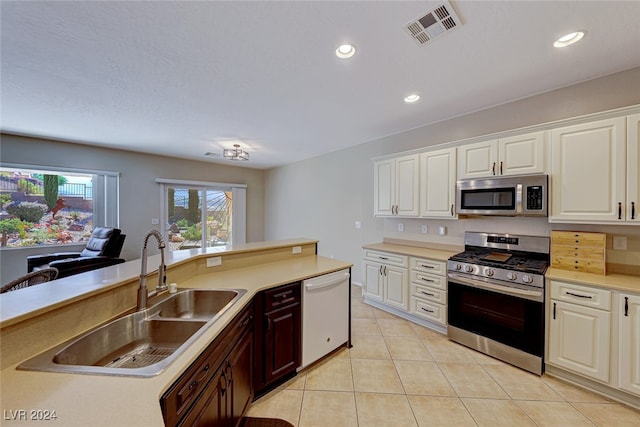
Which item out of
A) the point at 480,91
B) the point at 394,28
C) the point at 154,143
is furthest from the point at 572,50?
the point at 154,143

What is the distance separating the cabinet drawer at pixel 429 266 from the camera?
2.73 meters

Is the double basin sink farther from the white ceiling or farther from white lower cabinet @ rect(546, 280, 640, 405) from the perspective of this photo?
white lower cabinet @ rect(546, 280, 640, 405)

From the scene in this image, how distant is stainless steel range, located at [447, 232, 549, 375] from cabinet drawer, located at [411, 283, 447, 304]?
0.31 ft

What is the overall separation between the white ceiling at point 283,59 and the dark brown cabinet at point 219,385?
1.86 meters

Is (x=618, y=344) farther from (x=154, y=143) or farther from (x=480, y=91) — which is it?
(x=154, y=143)

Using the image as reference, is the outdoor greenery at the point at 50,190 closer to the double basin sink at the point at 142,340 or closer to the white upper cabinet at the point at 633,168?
the double basin sink at the point at 142,340

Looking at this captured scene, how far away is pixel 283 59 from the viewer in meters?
1.94

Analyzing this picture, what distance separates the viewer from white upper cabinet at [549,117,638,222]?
1.95m

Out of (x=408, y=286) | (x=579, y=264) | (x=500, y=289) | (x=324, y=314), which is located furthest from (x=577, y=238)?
(x=324, y=314)

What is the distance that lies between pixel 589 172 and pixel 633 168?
23cm

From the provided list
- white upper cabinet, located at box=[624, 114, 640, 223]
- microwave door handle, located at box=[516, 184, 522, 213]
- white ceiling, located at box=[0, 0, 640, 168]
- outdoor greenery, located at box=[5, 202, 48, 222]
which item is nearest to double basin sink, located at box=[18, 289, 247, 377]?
white ceiling, located at box=[0, 0, 640, 168]

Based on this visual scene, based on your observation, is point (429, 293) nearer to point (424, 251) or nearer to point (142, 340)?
point (424, 251)

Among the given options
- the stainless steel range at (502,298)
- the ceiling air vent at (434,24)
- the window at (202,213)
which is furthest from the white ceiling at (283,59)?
the window at (202,213)

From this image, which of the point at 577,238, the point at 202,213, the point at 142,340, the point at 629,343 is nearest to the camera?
the point at 142,340
